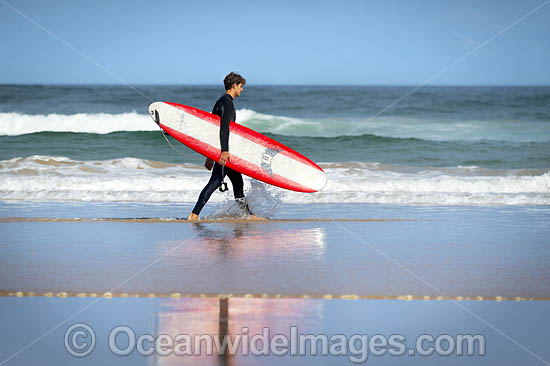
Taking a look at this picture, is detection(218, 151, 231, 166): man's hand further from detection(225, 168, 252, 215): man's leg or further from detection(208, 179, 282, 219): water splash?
detection(208, 179, 282, 219): water splash

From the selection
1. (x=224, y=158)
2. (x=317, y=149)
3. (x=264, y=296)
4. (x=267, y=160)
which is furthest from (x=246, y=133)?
(x=317, y=149)

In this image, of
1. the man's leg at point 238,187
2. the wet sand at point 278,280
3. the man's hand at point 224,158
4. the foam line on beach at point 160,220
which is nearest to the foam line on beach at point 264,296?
the wet sand at point 278,280

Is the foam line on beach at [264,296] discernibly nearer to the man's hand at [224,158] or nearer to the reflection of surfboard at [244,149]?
the man's hand at [224,158]

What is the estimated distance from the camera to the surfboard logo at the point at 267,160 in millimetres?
6766

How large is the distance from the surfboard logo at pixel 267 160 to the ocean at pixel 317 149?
209 mm

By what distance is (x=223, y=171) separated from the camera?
639 cm

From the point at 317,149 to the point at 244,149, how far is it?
37.0 feet

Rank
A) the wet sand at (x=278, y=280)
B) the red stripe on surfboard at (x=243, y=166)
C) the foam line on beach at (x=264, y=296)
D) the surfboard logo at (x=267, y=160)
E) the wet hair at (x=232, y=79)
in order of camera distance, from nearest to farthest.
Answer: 1. the wet sand at (x=278, y=280)
2. the foam line on beach at (x=264, y=296)
3. the wet hair at (x=232, y=79)
4. the red stripe on surfboard at (x=243, y=166)
5. the surfboard logo at (x=267, y=160)

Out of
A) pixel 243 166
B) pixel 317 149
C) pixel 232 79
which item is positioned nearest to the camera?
pixel 232 79

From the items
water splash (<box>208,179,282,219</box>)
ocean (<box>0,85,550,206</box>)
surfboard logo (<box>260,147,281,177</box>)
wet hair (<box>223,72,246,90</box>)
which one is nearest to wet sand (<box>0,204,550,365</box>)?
water splash (<box>208,179,282,219</box>)

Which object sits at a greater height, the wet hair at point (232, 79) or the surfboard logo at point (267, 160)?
the wet hair at point (232, 79)

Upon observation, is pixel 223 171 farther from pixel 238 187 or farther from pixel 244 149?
pixel 244 149

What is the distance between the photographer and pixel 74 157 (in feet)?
52.7

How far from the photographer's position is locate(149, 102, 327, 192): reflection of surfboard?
6691mm
